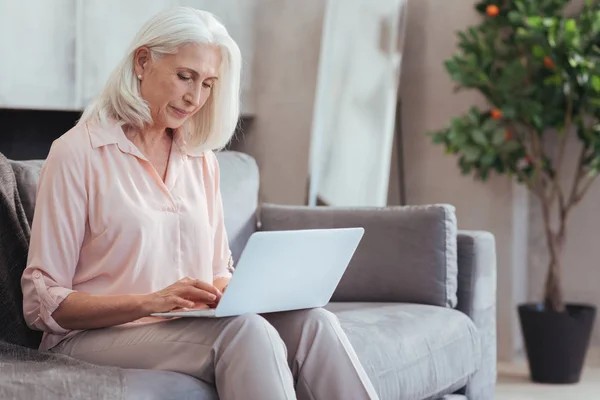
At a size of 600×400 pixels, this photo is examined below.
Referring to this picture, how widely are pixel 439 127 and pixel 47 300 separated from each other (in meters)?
2.45

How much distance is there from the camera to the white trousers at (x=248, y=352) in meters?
1.49

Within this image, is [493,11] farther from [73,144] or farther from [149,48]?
[73,144]

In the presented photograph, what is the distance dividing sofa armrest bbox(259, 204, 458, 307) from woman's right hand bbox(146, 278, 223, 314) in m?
1.02

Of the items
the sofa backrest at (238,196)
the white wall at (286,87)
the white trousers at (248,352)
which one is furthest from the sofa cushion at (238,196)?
the white wall at (286,87)

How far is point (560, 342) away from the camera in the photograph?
330 cm

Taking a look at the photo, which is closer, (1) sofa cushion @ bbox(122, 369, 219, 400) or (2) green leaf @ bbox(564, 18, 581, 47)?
(1) sofa cushion @ bbox(122, 369, 219, 400)

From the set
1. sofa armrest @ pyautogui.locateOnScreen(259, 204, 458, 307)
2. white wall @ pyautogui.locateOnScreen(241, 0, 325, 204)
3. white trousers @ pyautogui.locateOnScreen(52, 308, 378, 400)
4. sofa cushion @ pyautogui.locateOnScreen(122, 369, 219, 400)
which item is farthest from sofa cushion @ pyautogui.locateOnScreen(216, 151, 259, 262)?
white wall @ pyautogui.locateOnScreen(241, 0, 325, 204)

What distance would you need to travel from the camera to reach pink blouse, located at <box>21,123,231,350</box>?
1.66 metres

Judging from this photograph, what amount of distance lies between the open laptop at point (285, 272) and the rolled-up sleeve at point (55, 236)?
8.6 inches

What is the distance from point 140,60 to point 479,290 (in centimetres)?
121

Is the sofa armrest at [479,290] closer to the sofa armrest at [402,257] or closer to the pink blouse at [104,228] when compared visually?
the sofa armrest at [402,257]

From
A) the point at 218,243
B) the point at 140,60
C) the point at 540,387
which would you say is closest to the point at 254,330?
the point at 218,243

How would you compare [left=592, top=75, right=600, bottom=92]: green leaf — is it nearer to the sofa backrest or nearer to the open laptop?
the sofa backrest

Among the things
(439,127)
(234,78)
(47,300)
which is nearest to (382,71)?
(439,127)
